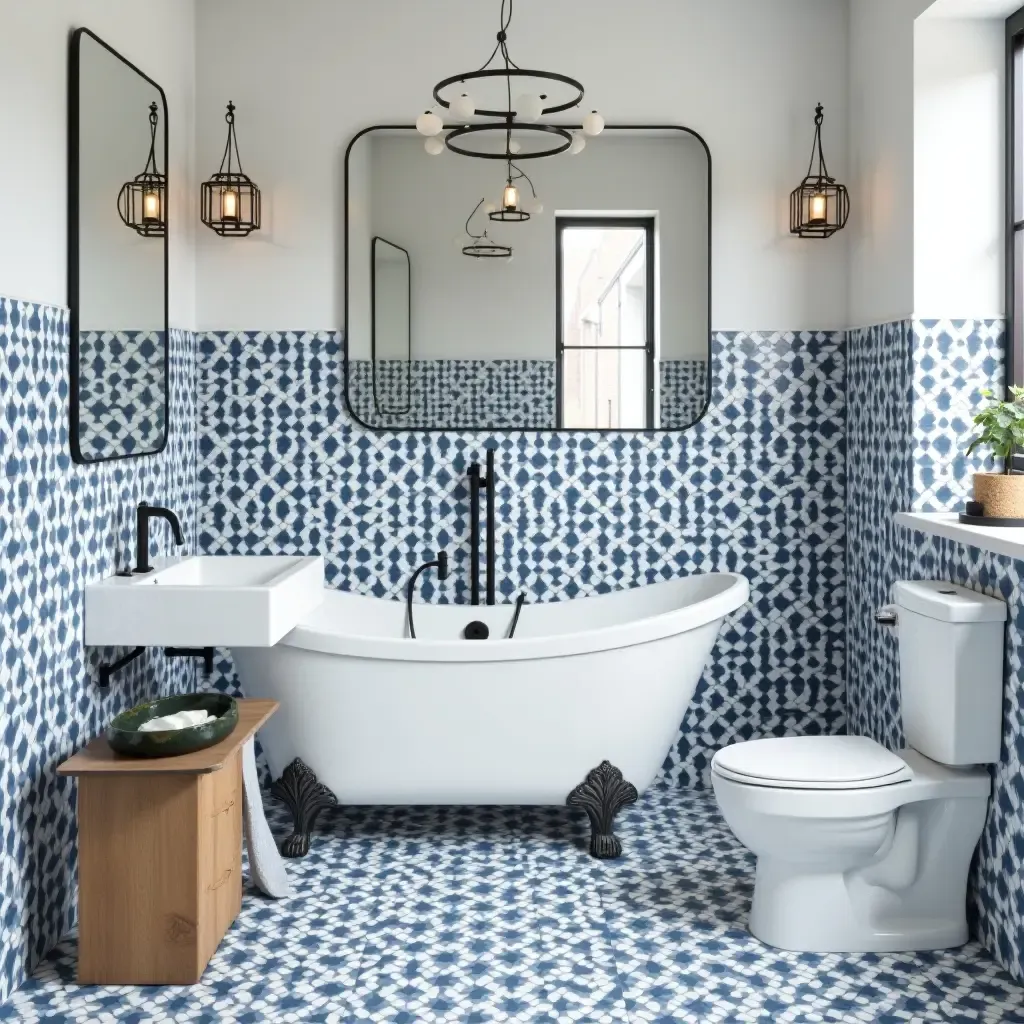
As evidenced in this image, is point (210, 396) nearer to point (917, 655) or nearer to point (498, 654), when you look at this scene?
point (498, 654)

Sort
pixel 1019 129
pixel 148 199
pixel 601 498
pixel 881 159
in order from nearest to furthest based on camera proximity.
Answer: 1. pixel 1019 129
2. pixel 148 199
3. pixel 881 159
4. pixel 601 498

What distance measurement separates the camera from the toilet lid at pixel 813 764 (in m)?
2.91

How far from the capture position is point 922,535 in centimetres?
352

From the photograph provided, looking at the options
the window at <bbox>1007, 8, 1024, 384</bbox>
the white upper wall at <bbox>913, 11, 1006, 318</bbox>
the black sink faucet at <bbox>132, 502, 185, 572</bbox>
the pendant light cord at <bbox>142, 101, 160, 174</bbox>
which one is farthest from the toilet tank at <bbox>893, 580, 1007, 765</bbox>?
the pendant light cord at <bbox>142, 101, 160, 174</bbox>

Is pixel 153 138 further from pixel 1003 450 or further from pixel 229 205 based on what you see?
pixel 1003 450

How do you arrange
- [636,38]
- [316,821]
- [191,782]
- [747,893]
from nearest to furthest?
[191,782]
[747,893]
[316,821]
[636,38]

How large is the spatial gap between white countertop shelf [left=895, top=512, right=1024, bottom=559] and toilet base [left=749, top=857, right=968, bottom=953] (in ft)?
3.06

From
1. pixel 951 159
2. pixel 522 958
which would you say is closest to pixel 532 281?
pixel 951 159

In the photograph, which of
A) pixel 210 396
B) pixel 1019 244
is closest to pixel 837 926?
pixel 1019 244

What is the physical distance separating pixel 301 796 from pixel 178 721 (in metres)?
0.75

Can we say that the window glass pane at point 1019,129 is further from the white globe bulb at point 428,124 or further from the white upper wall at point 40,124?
the white upper wall at point 40,124

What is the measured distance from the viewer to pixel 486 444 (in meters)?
4.32

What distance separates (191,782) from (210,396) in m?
1.92

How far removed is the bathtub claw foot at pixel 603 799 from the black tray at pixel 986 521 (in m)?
1.30
